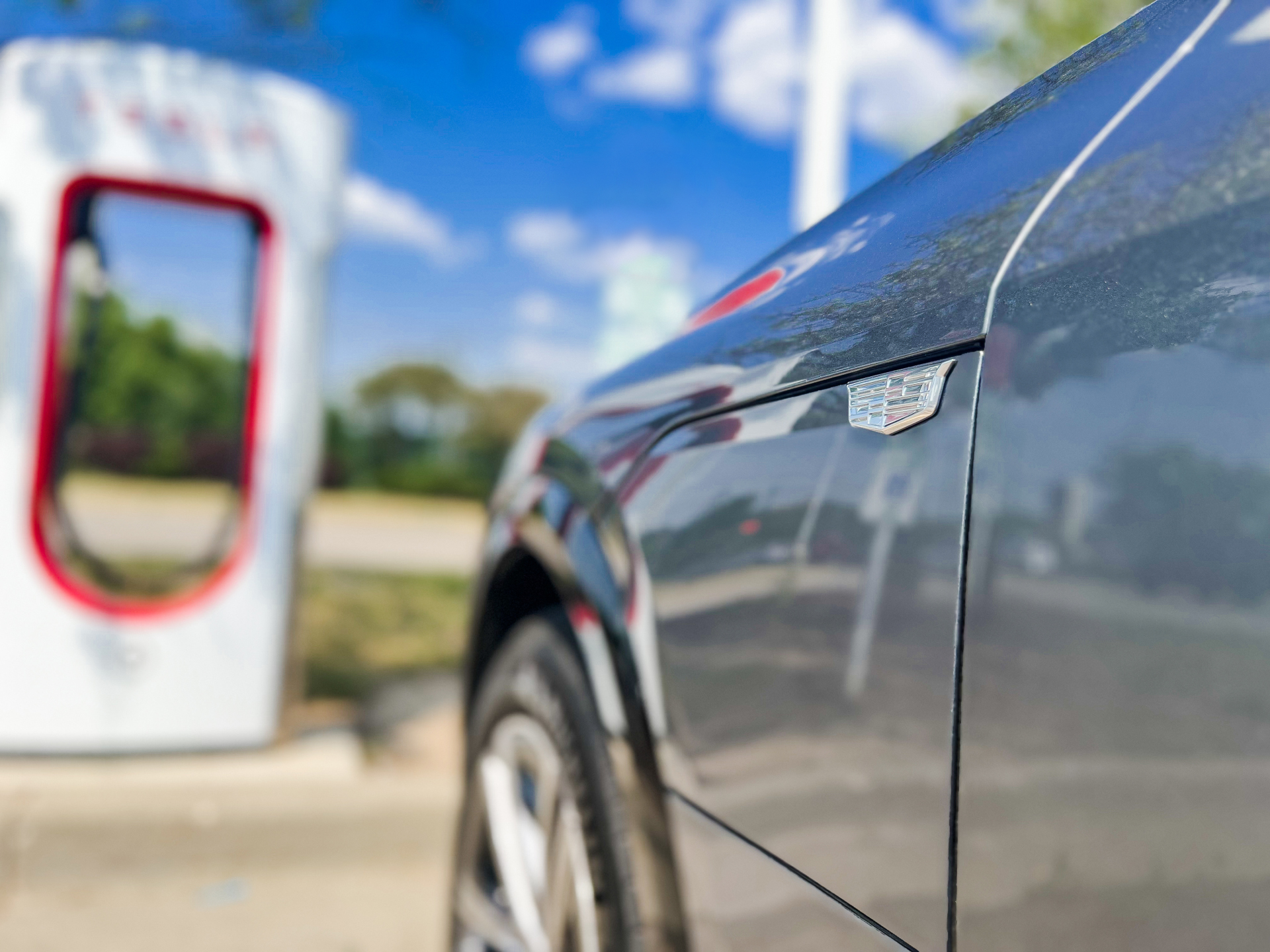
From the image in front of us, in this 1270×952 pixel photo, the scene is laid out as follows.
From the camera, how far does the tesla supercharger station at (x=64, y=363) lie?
3508 mm

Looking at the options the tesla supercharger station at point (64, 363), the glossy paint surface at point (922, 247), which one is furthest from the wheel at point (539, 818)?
the tesla supercharger station at point (64, 363)

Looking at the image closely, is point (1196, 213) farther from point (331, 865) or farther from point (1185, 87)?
point (331, 865)

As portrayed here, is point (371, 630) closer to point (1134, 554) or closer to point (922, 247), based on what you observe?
point (922, 247)

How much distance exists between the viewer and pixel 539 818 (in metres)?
1.83

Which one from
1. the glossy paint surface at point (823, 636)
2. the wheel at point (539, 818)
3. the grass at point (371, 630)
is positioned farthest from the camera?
the grass at point (371, 630)

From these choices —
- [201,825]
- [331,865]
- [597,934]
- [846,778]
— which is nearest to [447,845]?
[331,865]

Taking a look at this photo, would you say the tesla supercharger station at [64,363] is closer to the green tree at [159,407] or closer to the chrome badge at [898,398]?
the chrome badge at [898,398]

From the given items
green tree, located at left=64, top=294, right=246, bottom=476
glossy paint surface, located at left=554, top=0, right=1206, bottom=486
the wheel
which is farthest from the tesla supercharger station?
green tree, located at left=64, top=294, right=246, bottom=476

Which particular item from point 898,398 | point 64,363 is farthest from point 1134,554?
point 64,363

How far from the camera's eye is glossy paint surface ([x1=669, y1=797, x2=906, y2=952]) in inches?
41.1

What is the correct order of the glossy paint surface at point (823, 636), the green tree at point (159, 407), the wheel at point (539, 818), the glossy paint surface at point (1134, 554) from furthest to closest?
the green tree at point (159, 407) < the wheel at point (539, 818) < the glossy paint surface at point (823, 636) < the glossy paint surface at point (1134, 554)

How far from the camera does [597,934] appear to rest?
1526 millimetres

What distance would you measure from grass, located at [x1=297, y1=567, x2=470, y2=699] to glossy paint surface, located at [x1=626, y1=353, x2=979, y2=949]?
9.37 feet

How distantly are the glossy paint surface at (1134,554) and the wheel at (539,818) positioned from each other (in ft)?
2.38
